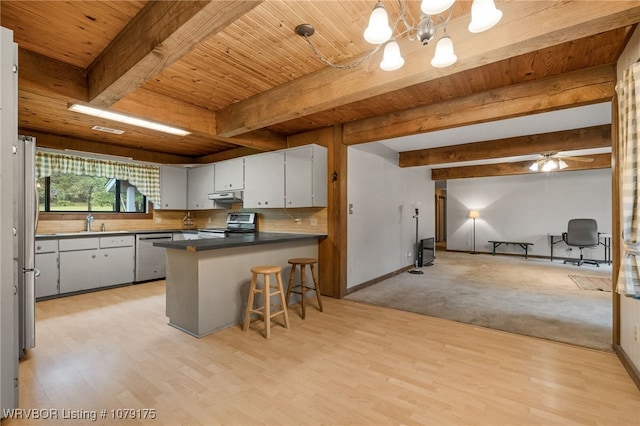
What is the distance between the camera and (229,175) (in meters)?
5.04

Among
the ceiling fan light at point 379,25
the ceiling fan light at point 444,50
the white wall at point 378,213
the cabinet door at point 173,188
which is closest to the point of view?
the ceiling fan light at point 379,25

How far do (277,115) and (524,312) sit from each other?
12.2 ft

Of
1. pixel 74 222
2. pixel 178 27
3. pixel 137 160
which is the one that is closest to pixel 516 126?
pixel 178 27

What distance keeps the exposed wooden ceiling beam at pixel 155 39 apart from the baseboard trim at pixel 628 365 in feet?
11.0

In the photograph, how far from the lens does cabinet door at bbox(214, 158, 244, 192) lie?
4859 mm

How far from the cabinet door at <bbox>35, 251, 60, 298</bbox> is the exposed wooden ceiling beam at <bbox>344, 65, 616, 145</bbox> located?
4.58m

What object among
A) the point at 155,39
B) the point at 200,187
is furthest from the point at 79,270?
the point at 155,39

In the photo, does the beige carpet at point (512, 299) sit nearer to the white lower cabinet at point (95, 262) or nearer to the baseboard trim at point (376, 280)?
the baseboard trim at point (376, 280)

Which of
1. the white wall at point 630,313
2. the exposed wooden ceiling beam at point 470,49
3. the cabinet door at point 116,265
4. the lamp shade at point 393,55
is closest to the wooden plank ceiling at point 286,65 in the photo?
the exposed wooden ceiling beam at point 470,49

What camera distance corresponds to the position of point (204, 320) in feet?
9.48

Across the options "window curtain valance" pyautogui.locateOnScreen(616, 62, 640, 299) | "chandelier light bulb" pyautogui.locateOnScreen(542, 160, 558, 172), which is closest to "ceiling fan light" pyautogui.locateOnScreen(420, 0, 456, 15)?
"window curtain valance" pyautogui.locateOnScreen(616, 62, 640, 299)

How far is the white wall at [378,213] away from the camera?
4504 mm

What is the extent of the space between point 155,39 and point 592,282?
7052 millimetres

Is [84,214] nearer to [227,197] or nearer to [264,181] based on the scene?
[227,197]
